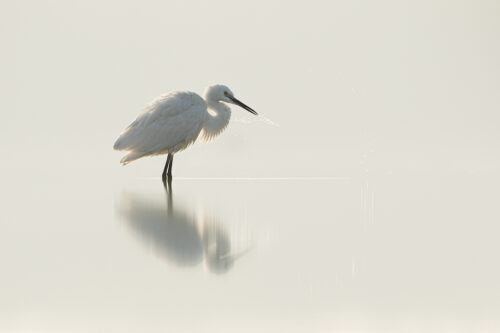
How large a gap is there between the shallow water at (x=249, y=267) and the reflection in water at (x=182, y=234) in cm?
1

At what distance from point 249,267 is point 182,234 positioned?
1065 millimetres

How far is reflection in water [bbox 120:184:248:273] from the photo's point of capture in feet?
12.0

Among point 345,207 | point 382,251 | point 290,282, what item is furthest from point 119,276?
point 345,207

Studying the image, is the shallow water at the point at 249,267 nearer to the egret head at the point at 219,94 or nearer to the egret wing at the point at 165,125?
the egret wing at the point at 165,125

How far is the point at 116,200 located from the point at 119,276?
4219 mm

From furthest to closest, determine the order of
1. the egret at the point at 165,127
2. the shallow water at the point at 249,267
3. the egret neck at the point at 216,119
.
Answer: the egret neck at the point at 216,119
the egret at the point at 165,127
the shallow water at the point at 249,267

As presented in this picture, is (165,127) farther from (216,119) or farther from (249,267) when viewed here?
(249,267)

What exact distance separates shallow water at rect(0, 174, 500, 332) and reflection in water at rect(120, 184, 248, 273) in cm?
1

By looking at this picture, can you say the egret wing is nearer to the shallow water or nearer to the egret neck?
the egret neck

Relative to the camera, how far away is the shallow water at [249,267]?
267 cm

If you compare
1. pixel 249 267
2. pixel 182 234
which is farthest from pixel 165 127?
pixel 249 267

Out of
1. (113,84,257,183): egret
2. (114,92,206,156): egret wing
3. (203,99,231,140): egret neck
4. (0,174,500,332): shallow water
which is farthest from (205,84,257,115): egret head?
(0,174,500,332): shallow water

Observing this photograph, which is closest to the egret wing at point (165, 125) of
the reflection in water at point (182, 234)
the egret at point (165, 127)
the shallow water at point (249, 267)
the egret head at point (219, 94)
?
the egret at point (165, 127)

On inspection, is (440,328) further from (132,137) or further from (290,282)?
(132,137)
